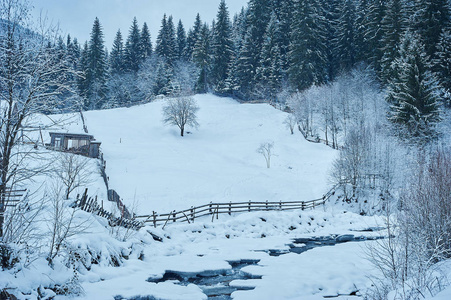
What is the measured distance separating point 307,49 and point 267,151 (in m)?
26.9

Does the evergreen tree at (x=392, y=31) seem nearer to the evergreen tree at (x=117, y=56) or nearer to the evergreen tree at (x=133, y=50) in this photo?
the evergreen tree at (x=133, y=50)

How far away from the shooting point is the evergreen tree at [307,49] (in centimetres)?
5659

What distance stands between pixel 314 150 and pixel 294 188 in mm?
12948

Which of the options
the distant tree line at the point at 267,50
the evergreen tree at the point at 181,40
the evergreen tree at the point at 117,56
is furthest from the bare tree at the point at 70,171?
the evergreen tree at the point at 181,40

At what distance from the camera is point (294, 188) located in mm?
32188

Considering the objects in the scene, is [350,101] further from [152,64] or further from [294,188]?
[152,64]

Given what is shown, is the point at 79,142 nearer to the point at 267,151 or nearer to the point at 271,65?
the point at 267,151

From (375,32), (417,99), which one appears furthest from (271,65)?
(417,99)

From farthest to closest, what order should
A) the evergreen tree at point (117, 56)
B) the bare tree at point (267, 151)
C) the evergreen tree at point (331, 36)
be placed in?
the evergreen tree at point (117, 56)
the evergreen tree at point (331, 36)
the bare tree at point (267, 151)

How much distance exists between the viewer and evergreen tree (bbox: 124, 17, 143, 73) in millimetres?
81812

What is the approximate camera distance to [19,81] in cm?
724

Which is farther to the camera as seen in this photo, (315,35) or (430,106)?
(315,35)

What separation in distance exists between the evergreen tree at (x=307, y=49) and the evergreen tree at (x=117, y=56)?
1883 inches

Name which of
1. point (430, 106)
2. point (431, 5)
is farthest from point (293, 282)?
point (431, 5)
